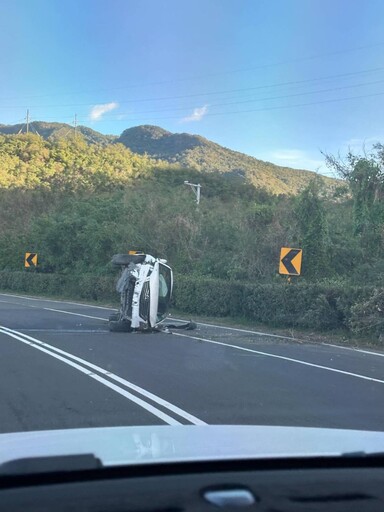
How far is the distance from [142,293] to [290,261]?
227 inches

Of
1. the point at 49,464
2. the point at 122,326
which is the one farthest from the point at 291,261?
the point at 49,464

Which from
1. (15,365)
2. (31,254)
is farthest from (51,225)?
(15,365)

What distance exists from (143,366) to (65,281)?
82.6ft

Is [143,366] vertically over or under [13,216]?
under

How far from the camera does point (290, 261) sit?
63.7 ft

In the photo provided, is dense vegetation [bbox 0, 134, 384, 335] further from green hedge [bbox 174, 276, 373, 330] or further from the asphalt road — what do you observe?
the asphalt road

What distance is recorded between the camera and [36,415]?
275 inches

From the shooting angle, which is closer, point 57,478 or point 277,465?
point 57,478

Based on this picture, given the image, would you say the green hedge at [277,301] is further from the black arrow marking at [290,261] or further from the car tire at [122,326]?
the car tire at [122,326]

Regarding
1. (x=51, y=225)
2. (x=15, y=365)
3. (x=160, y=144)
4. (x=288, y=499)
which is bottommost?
(x=15, y=365)

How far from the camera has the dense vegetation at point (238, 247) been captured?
59.8ft

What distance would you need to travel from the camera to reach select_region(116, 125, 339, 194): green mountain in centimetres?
8594

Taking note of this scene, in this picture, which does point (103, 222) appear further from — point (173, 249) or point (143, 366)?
point (143, 366)

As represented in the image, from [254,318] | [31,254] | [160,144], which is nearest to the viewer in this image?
[254,318]
